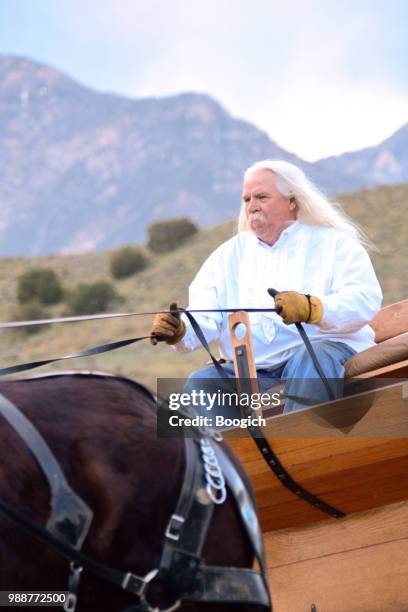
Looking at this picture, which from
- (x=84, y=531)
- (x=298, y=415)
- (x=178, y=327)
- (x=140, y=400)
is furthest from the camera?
(x=178, y=327)

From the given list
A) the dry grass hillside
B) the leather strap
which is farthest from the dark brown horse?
the dry grass hillside

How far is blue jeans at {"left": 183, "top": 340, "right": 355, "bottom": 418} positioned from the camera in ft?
12.9

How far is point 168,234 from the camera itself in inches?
1748

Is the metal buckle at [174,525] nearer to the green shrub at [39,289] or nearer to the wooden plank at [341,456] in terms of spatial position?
the wooden plank at [341,456]

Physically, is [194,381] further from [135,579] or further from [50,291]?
[50,291]

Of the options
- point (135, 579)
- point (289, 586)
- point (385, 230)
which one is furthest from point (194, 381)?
point (385, 230)

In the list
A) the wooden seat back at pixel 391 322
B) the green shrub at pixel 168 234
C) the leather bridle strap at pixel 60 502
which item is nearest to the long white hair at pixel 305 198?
the wooden seat back at pixel 391 322

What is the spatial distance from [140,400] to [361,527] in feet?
5.71

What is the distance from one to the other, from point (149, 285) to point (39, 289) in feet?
13.7

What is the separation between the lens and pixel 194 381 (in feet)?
14.1

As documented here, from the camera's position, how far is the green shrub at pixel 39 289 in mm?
37562

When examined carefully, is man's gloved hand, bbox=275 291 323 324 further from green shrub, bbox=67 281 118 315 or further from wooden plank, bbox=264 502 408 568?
green shrub, bbox=67 281 118 315

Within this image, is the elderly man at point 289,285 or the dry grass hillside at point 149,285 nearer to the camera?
the elderly man at point 289,285

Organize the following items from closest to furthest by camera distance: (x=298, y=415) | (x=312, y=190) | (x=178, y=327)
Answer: (x=298, y=415) < (x=178, y=327) < (x=312, y=190)
